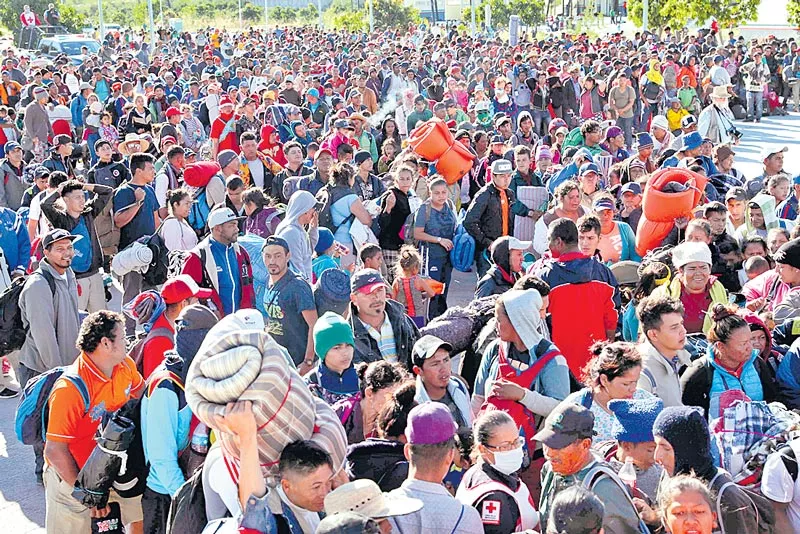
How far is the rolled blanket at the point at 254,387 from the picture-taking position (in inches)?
123

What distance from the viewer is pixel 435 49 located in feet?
117

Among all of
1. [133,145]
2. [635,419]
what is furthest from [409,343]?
[133,145]

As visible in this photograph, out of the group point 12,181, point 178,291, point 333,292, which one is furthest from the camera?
point 12,181

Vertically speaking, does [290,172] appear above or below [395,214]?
above

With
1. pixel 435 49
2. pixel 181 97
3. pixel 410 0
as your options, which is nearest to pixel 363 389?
pixel 181 97

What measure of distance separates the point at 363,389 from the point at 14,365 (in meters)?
4.18

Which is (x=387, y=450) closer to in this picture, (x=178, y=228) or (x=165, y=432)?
(x=165, y=432)

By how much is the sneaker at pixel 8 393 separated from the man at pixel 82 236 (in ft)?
2.89

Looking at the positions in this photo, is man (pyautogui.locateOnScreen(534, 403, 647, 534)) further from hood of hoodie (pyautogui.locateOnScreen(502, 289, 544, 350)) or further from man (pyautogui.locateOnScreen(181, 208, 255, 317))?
man (pyautogui.locateOnScreen(181, 208, 255, 317))

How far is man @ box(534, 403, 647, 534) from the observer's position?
145 inches

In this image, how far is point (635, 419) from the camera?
4141 millimetres

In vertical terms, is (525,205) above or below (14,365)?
above

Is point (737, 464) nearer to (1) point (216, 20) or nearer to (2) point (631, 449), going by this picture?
(2) point (631, 449)

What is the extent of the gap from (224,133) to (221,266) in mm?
6802
